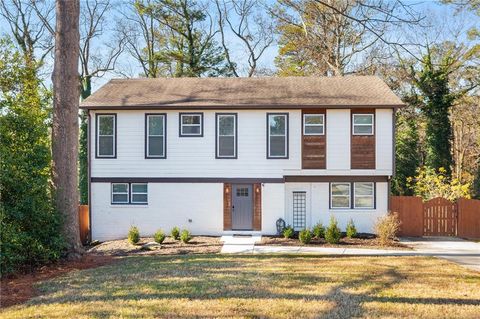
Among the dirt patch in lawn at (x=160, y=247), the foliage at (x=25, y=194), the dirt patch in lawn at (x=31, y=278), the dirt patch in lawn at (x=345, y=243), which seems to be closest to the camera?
the dirt patch in lawn at (x=31, y=278)

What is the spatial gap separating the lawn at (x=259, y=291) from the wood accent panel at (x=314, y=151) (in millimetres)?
7337

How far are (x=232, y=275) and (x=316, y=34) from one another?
22877 millimetres

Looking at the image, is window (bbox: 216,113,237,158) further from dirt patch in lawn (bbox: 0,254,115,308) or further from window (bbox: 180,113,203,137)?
dirt patch in lawn (bbox: 0,254,115,308)

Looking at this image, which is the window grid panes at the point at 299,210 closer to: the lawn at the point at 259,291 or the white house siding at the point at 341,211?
the white house siding at the point at 341,211

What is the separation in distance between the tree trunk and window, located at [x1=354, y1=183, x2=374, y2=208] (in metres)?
11.5

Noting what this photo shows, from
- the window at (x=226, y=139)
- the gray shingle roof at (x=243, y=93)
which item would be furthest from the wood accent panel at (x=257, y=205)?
the gray shingle roof at (x=243, y=93)

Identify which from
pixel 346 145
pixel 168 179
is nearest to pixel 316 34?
pixel 346 145

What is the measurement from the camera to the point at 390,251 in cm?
1435

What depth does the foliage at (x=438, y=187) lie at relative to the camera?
1981cm

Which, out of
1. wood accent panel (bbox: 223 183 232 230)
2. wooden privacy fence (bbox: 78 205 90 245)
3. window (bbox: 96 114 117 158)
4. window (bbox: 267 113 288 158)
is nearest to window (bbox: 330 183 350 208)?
window (bbox: 267 113 288 158)

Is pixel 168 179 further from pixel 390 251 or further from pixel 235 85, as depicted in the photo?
pixel 390 251

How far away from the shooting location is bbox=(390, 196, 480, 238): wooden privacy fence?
60.0 feet

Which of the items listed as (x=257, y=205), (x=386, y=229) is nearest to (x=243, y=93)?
(x=257, y=205)

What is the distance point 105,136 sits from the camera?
18125 mm
